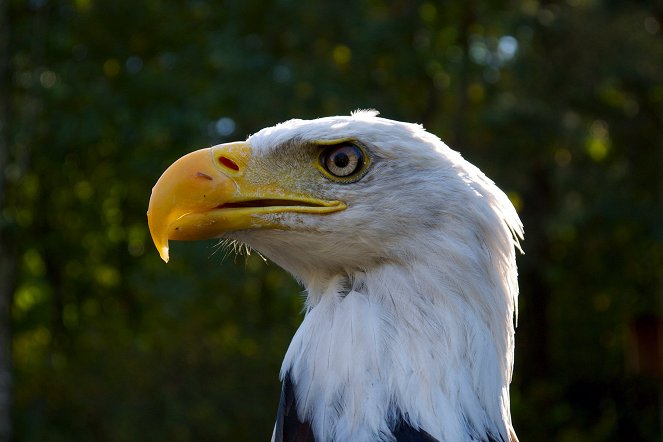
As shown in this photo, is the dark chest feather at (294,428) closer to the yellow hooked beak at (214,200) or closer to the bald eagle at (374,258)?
the bald eagle at (374,258)

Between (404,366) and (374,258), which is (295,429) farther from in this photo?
(374,258)

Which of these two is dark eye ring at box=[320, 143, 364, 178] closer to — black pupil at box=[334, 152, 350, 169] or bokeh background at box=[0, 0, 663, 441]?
black pupil at box=[334, 152, 350, 169]

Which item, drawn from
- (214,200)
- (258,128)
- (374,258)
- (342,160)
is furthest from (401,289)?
(258,128)

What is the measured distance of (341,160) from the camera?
3146 millimetres

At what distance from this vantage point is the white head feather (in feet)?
9.32

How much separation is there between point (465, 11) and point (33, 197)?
7504mm

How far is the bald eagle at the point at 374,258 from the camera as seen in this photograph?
2.85 metres

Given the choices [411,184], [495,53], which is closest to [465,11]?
[495,53]

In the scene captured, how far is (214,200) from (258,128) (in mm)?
8414

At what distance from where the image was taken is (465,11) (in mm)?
13664

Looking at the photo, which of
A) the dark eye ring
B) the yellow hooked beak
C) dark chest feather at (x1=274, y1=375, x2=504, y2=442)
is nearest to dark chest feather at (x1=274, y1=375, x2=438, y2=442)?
dark chest feather at (x1=274, y1=375, x2=504, y2=442)

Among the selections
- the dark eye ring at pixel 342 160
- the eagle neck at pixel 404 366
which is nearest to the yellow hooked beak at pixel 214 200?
the dark eye ring at pixel 342 160

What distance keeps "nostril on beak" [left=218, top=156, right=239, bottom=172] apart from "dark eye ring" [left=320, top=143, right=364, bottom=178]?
0.29 m

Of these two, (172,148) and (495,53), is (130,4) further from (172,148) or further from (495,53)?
(495,53)
